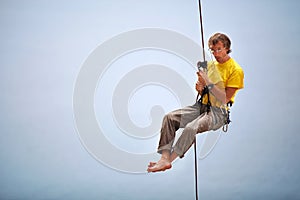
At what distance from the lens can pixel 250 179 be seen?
4.17m

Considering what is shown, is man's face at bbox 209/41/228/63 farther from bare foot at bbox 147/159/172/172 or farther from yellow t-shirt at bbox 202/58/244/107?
bare foot at bbox 147/159/172/172

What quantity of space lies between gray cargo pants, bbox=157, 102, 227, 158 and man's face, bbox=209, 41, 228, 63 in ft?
1.08

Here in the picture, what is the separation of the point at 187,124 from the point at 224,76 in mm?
406

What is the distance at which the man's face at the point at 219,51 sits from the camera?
2.53 metres

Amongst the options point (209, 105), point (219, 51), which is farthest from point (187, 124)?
point (219, 51)

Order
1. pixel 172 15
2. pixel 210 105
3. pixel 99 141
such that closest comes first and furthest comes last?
pixel 210 105 → pixel 99 141 → pixel 172 15

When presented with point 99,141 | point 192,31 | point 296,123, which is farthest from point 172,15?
point 296,123

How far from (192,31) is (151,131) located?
1.08m

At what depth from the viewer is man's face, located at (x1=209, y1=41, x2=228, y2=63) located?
8.30 ft

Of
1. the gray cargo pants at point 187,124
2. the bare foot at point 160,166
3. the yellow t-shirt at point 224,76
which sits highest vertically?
the yellow t-shirt at point 224,76

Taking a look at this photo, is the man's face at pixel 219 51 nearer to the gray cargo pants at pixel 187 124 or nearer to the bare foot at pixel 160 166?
the gray cargo pants at pixel 187 124

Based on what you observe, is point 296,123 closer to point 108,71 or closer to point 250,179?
point 250,179

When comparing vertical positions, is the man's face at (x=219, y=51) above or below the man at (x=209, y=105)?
above

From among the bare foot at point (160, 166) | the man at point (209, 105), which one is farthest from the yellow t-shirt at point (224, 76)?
the bare foot at point (160, 166)
